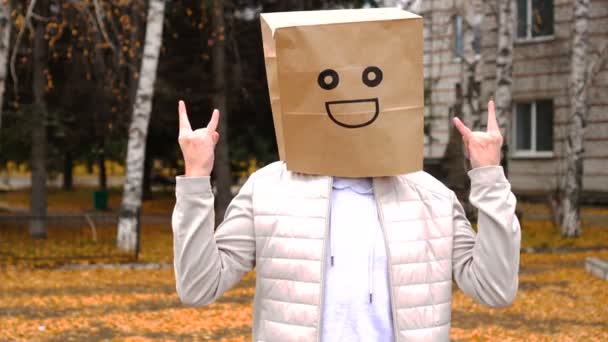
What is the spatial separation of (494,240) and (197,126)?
18403 millimetres

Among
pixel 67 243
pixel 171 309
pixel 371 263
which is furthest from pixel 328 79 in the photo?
pixel 67 243

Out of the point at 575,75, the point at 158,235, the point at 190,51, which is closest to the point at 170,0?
the point at 190,51

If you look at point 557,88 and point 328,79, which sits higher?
point 557,88

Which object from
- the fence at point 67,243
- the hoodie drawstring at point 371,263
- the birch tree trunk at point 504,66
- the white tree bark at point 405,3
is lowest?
the fence at point 67,243

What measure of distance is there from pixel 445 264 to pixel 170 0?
16.8 meters

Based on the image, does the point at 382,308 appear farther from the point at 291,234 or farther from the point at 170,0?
the point at 170,0

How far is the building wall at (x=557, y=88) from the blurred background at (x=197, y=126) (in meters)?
0.05

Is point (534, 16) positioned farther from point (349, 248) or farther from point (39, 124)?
point (349, 248)

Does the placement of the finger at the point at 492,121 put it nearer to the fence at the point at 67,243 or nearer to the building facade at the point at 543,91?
the fence at the point at 67,243

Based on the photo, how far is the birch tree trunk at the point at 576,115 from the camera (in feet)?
54.9

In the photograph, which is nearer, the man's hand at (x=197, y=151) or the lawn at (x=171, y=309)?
the man's hand at (x=197, y=151)

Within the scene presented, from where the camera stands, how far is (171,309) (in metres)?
9.67

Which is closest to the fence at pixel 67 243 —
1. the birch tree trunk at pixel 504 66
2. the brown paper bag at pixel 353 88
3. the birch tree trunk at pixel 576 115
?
the birch tree trunk at pixel 504 66

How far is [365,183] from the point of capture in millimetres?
2793
